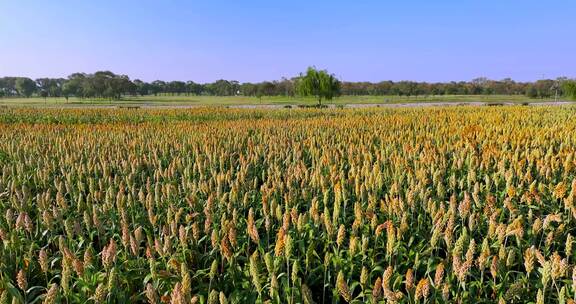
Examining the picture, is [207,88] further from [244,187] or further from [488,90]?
[244,187]

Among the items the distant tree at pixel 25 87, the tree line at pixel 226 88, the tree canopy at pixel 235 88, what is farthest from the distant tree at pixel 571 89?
the distant tree at pixel 25 87

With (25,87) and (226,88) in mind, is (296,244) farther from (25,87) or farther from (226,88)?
(25,87)

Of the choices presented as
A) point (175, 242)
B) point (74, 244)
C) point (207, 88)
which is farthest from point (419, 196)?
point (207, 88)

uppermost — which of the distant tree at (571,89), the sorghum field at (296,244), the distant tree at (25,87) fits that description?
the distant tree at (25,87)

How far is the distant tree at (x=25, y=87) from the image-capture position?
142 meters

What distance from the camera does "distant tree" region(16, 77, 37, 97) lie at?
465 feet

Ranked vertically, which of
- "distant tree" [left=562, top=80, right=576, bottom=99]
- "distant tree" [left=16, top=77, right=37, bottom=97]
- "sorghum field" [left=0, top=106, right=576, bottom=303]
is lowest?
"sorghum field" [left=0, top=106, right=576, bottom=303]

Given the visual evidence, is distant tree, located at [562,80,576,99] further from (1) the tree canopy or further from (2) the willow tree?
(2) the willow tree

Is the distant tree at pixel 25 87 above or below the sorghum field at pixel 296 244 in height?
above

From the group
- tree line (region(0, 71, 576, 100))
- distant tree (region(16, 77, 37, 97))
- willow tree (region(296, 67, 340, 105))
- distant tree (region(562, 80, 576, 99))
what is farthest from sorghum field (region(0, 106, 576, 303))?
distant tree (region(16, 77, 37, 97))

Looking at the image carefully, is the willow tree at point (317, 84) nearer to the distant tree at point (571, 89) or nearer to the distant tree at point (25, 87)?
the distant tree at point (571, 89)

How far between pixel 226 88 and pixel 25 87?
66.4 metres

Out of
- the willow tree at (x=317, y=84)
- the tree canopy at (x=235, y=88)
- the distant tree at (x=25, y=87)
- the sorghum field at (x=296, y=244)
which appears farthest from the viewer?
the distant tree at (x=25, y=87)

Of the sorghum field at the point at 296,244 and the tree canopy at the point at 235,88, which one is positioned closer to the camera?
the sorghum field at the point at 296,244
